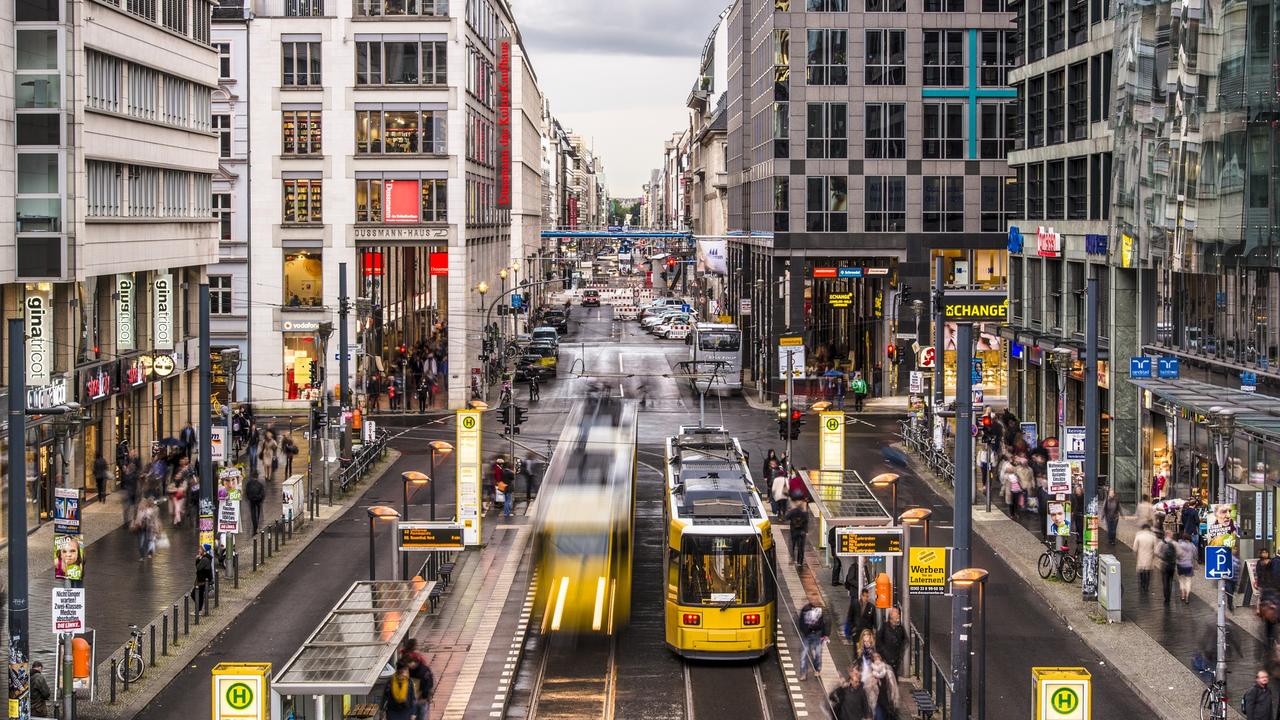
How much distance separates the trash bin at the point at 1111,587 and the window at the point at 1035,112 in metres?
29.2

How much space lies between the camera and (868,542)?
99.2ft

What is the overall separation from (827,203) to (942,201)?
5886mm

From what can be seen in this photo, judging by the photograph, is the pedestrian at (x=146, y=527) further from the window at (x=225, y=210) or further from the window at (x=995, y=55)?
the window at (x=995, y=55)

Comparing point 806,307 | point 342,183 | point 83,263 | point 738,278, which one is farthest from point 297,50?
point 738,278

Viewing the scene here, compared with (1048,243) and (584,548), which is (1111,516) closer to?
(1048,243)

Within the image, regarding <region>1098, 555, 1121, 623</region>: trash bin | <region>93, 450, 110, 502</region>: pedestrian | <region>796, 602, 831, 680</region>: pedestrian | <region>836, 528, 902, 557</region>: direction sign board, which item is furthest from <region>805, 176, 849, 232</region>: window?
<region>796, 602, 831, 680</region>: pedestrian

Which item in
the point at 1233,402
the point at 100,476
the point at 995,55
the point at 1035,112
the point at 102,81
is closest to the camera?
the point at 1233,402

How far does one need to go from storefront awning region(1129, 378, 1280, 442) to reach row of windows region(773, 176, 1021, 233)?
39.1 meters

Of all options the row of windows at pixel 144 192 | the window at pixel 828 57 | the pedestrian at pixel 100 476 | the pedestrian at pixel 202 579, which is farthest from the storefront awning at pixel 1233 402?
the window at pixel 828 57

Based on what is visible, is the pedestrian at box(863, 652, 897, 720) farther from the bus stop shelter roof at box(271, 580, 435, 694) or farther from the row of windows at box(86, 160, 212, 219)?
the row of windows at box(86, 160, 212, 219)

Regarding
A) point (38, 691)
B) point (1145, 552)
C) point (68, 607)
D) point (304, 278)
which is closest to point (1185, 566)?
point (1145, 552)

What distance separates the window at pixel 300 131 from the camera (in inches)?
3041

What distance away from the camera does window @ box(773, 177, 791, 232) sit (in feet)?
261

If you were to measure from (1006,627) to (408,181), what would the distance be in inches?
2012
